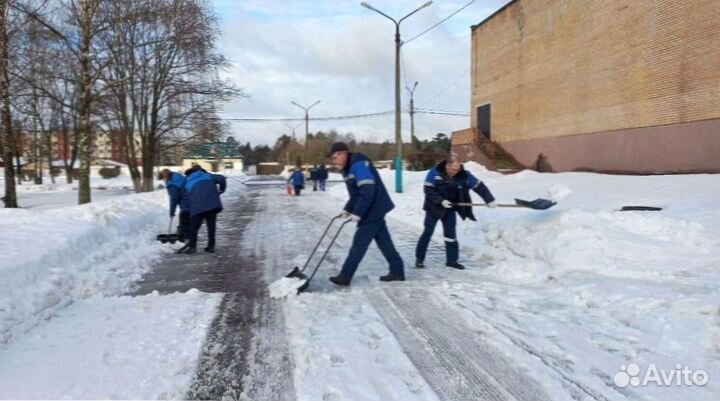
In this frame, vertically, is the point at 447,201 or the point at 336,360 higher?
the point at 447,201

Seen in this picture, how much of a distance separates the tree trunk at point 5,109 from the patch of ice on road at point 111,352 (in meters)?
14.6

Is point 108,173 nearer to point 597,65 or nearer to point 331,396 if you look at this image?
point 597,65

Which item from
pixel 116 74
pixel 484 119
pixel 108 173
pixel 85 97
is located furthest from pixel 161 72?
pixel 108 173

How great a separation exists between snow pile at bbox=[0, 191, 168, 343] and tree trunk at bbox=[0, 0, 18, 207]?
889 centimetres

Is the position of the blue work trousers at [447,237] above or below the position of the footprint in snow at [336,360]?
above

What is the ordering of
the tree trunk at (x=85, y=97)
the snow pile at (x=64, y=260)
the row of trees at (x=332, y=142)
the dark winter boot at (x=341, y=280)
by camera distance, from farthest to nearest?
the row of trees at (x=332, y=142) < the tree trunk at (x=85, y=97) < the dark winter boot at (x=341, y=280) < the snow pile at (x=64, y=260)

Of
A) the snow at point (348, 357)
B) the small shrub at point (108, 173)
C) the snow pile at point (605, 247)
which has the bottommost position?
the snow at point (348, 357)

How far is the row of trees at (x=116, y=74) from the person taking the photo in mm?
19078

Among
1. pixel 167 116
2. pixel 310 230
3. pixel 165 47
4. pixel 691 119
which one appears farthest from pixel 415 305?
pixel 167 116

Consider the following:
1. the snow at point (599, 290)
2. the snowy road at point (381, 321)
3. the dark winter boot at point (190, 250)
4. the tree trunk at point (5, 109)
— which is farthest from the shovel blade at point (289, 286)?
the tree trunk at point (5, 109)

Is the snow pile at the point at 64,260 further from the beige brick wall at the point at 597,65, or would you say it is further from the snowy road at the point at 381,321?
the beige brick wall at the point at 597,65

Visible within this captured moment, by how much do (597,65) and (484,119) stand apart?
12060 mm

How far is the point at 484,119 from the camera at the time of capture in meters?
33.8

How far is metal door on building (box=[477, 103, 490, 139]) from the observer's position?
33216mm
